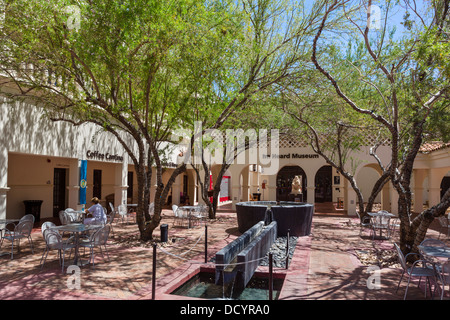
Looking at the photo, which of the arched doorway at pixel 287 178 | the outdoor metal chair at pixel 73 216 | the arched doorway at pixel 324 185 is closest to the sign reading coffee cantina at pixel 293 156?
the arched doorway at pixel 287 178

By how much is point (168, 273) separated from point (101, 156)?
30.0 ft

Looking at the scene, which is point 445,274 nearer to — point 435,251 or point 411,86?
point 435,251

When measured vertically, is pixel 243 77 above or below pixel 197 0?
below

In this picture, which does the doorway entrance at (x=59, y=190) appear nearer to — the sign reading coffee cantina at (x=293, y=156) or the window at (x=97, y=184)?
the window at (x=97, y=184)

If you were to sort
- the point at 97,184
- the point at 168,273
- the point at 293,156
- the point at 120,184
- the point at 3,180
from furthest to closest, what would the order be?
the point at 293,156, the point at 97,184, the point at 120,184, the point at 3,180, the point at 168,273

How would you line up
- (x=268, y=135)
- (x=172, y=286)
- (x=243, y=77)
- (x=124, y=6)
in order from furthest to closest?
1. (x=268, y=135)
2. (x=243, y=77)
3. (x=124, y=6)
4. (x=172, y=286)

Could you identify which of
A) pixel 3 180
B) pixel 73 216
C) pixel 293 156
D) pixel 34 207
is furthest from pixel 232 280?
pixel 293 156

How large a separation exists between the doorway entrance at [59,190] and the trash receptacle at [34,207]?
163cm

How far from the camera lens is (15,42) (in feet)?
27.8

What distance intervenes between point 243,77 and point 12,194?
10036 millimetres

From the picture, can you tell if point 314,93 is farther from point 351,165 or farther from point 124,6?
point 351,165

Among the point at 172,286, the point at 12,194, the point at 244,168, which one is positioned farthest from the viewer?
the point at 244,168

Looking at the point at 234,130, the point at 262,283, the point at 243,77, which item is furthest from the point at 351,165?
the point at 262,283

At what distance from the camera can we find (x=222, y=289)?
20.1 ft
